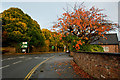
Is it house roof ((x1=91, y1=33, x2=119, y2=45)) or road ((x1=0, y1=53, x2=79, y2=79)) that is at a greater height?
house roof ((x1=91, y1=33, x2=119, y2=45))

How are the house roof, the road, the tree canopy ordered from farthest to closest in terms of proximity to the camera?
1. the tree canopy
2. the house roof
3. the road

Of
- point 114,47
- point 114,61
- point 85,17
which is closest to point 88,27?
point 85,17

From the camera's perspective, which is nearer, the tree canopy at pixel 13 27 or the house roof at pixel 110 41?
the house roof at pixel 110 41

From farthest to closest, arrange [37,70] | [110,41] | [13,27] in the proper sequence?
1. [13,27]
2. [110,41]
3. [37,70]

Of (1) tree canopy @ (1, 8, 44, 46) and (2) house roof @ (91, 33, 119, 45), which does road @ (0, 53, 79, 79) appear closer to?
(2) house roof @ (91, 33, 119, 45)

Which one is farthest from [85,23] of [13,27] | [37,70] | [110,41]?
[13,27]

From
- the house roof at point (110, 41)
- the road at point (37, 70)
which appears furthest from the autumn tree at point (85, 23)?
the house roof at point (110, 41)

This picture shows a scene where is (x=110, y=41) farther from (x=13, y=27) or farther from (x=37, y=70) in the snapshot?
(x=13, y=27)

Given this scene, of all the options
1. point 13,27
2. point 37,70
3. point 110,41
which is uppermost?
point 13,27

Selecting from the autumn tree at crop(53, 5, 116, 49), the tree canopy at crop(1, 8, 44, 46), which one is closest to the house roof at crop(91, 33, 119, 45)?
the autumn tree at crop(53, 5, 116, 49)

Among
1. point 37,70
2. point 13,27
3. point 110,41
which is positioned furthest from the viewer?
point 13,27

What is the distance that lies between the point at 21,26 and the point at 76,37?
26489 mm

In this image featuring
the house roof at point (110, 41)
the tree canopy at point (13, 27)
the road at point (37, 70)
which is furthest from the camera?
the tree canopy at point (13, 27)

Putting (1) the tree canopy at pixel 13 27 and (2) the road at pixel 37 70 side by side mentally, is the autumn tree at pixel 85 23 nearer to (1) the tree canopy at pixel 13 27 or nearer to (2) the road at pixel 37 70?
(2) the road at pixel 37 70
